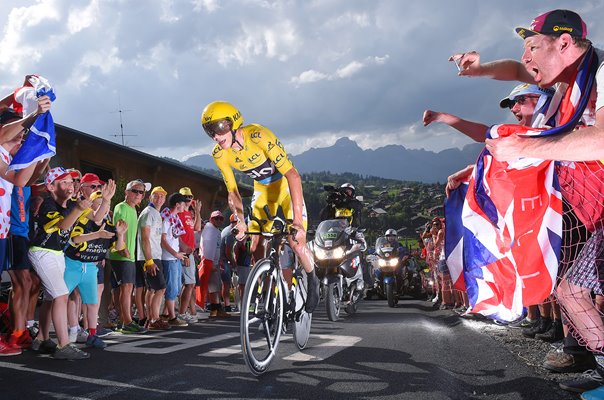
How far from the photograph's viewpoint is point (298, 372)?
422 centimetres

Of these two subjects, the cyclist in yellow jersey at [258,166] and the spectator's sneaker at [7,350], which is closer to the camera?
the cyclist in yellow jersey at [258,166]

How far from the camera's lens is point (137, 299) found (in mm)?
8102

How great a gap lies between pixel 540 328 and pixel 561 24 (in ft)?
14.8

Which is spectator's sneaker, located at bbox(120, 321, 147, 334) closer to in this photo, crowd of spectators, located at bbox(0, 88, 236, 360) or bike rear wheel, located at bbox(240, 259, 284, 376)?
crowd of spectators, located at bbox(0, 88, 236, 360)

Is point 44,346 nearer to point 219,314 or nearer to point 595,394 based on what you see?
point 219,314

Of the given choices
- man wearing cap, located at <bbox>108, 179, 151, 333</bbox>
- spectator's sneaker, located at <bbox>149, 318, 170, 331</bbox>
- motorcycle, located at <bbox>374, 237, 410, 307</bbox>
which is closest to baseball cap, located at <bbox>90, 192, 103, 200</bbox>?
man wearing cap, located at <bbox>108, 179, 151, 333</bbox>

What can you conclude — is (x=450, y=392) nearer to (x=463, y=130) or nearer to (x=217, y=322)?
(x=463, y=130)

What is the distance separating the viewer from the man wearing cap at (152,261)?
7.84 meters

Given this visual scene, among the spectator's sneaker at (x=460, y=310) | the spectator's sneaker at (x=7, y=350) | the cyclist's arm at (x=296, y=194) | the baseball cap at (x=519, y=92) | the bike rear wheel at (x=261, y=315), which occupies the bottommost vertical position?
the spectator's sneaker at (x=460, y=310)

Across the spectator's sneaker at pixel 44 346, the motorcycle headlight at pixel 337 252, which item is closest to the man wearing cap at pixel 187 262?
the motorcycle headlight at pixel 337 252

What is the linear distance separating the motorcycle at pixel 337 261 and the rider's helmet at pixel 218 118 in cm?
451

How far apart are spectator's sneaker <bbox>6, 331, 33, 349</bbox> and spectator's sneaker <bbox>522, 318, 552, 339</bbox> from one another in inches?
238

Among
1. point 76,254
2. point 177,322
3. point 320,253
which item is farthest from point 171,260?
point 320,253

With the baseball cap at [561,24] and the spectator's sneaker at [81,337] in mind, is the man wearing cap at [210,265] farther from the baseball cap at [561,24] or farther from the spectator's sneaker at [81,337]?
the baseball cap at [561,24]
